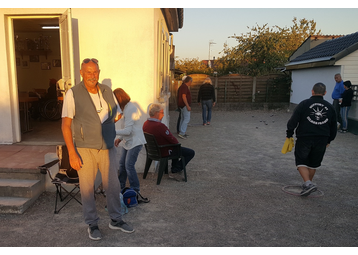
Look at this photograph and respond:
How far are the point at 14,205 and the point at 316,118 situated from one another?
4.30 m

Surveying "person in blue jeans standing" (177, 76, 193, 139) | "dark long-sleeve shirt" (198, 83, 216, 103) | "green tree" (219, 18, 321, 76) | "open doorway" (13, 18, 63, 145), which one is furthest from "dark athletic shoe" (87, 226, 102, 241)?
"green tree" (219, 18, 321, 76)

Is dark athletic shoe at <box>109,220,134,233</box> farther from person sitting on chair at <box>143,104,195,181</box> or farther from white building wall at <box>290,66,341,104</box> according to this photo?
white building wall at <box>290,66,341,104</box>

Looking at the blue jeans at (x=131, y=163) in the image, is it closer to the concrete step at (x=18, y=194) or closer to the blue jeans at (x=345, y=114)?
the concrete step at (x=18, y=194)

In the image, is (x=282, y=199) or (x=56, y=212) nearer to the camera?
(x=56, y=212)

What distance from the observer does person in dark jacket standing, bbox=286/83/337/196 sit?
14.8ft

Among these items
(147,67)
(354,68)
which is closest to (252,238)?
(147,67)

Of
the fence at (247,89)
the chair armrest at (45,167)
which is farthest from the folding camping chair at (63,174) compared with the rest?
the fence at (247,89)

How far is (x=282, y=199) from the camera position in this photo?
4.47m

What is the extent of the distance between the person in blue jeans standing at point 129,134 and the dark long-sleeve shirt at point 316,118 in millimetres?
2307

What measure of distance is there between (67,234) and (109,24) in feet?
11.4

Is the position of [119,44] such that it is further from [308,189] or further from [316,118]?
[308,189]

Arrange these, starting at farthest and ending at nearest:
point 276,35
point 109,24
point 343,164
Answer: point 276,35, point 343,164, point 109,24

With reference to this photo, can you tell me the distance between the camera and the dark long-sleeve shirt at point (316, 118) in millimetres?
4496

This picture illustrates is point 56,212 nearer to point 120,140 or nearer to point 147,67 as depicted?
point 120,140
